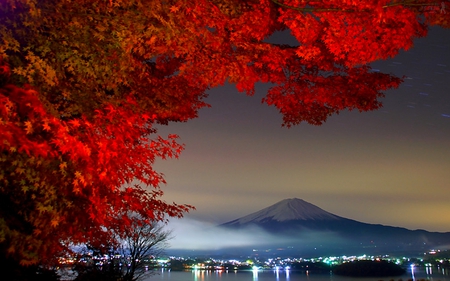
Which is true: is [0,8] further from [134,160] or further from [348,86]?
[348,86]

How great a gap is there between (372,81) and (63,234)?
24.0 feet

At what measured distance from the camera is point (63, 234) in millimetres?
4984

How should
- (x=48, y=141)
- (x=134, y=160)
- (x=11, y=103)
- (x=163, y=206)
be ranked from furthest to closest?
1. (x=163, y=206)
2. (x=134, y=160)
3. (x=48, y=141)
4. (x=11, y=103)

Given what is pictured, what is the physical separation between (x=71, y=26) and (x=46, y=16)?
31 cm

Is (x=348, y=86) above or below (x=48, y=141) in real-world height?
above

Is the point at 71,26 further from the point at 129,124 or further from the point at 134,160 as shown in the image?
the point at 134,160

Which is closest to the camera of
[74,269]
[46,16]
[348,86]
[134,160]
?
[46,16]

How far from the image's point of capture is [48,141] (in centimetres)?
443

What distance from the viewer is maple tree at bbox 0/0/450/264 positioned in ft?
14.4

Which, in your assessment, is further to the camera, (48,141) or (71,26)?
(71,26)

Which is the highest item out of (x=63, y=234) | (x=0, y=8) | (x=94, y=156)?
(x=0, y=8)

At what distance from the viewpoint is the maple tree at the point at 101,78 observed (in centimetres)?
438

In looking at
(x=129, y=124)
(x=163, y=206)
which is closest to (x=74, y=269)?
(x=163, y=206)

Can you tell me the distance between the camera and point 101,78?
522 cm
